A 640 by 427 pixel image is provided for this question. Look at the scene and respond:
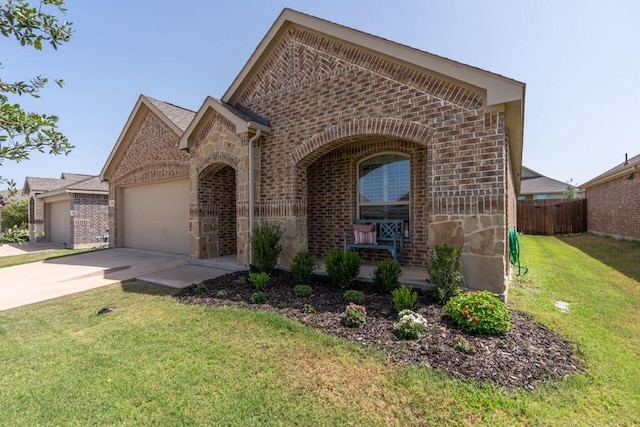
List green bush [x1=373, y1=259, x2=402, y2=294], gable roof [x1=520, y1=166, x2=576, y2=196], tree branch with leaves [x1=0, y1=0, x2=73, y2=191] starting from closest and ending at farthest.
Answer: tree branch with leaves [x1=0, y1=0, x2=73, y2=191] → green bush [x1=373, y1=259, x2=402, y2=294] → gable roof [x1=520, y1=166, x2=576, y2=196]

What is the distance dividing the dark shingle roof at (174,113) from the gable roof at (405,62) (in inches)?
128

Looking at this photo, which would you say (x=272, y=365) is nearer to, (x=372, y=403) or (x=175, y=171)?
(x=372, y=403)

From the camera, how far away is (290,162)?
726 cm

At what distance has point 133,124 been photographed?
1218 cm

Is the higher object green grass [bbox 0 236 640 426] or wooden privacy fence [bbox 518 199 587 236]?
wooden privacy fence [bbox 518 199 587 236]

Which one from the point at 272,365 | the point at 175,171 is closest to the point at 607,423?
the point at 272,365

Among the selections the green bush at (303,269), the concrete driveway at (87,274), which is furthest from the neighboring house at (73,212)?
the green bush at (303,269)

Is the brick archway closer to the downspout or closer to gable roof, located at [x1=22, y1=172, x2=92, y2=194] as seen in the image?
the downspout

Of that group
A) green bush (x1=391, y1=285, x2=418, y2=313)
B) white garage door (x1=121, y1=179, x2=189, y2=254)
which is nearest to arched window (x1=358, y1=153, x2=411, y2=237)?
green bush (x1=391, y1=285, x2=418, y2=313)

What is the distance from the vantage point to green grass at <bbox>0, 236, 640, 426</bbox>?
2.51 metres

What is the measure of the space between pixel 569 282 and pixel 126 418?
28.5ft

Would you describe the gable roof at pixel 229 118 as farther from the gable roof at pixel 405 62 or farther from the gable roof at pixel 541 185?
the gable roof at pixel 541 185

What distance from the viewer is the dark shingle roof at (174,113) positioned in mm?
10859

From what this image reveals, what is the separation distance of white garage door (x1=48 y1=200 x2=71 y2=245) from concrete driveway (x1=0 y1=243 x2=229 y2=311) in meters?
8.08
